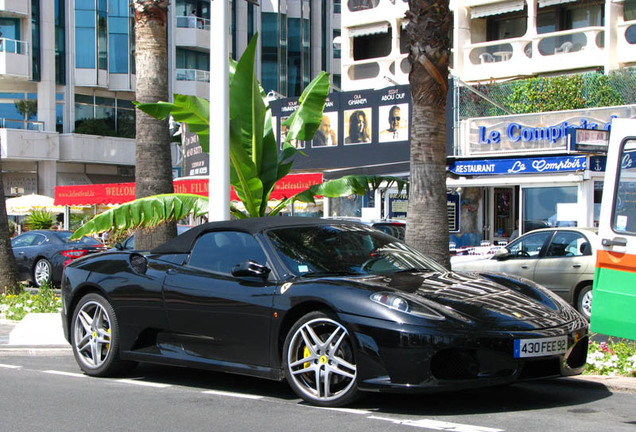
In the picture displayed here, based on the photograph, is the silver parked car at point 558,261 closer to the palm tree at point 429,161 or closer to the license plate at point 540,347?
the palm tree at point 429,161

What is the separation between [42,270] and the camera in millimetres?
22359

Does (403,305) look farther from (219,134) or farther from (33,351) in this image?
(33,351)

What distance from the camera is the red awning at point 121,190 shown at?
79.7ft

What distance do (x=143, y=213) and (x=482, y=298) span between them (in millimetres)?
5537

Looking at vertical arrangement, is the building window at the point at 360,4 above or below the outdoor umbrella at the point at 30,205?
above

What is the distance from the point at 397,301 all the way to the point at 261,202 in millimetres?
5915

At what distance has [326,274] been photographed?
7332mm

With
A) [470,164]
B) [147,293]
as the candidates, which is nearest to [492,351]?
[147,293]

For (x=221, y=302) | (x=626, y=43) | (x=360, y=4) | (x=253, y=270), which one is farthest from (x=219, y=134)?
(x=360, y=4)

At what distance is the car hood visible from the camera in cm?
660

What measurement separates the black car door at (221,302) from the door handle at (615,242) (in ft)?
8.67

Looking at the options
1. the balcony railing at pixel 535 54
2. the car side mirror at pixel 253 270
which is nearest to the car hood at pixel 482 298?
the car side mirror at pixel 253 270

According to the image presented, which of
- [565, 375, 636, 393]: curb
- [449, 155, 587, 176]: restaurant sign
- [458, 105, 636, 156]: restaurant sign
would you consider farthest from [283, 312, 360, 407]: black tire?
[458, 105, 636, 156]: restaurant sign

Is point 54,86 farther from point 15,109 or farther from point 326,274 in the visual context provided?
point 326,274
